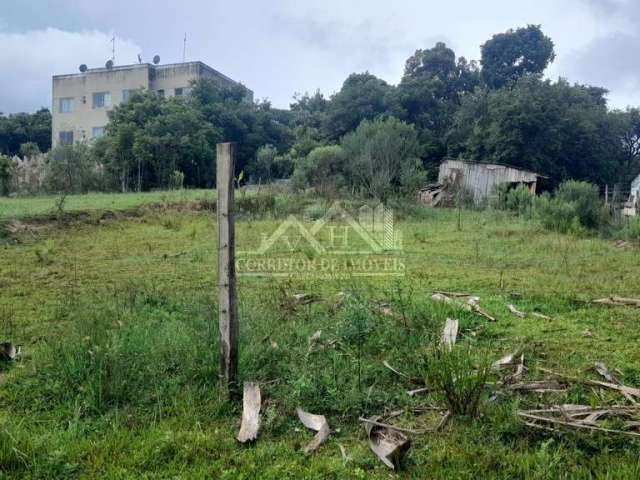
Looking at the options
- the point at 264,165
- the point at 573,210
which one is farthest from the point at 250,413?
the point at 264,165

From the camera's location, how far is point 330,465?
2328 mm

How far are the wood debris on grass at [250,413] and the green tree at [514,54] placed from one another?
31978 millimetres

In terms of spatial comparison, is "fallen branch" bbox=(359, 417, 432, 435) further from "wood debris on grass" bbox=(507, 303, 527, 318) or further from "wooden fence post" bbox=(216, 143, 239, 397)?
"wood debris on grass" bbox=(507, 303, 527, 318)

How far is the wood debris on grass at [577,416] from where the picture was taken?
8.20 ft

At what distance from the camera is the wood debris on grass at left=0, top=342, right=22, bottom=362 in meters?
3.43

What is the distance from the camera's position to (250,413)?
272cm

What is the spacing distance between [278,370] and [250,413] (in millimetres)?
609

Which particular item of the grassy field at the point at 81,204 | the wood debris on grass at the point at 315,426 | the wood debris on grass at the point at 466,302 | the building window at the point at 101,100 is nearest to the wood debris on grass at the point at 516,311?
the wood debris on grass at the point at 466,302

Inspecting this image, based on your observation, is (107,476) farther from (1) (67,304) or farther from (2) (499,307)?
(2) (499,307)

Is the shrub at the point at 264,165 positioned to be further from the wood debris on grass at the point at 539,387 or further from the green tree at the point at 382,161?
the wood debris on grass at the point at 539,387

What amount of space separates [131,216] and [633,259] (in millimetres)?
10856

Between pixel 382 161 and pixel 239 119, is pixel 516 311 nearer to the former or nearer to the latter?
pixel 382 161

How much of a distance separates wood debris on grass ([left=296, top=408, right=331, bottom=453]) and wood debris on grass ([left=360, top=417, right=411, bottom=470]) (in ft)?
0.71

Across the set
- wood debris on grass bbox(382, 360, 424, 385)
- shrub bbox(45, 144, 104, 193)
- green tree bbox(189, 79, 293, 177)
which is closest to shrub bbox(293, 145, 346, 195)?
→ green tree bbox(189, 79, 293, 177)
